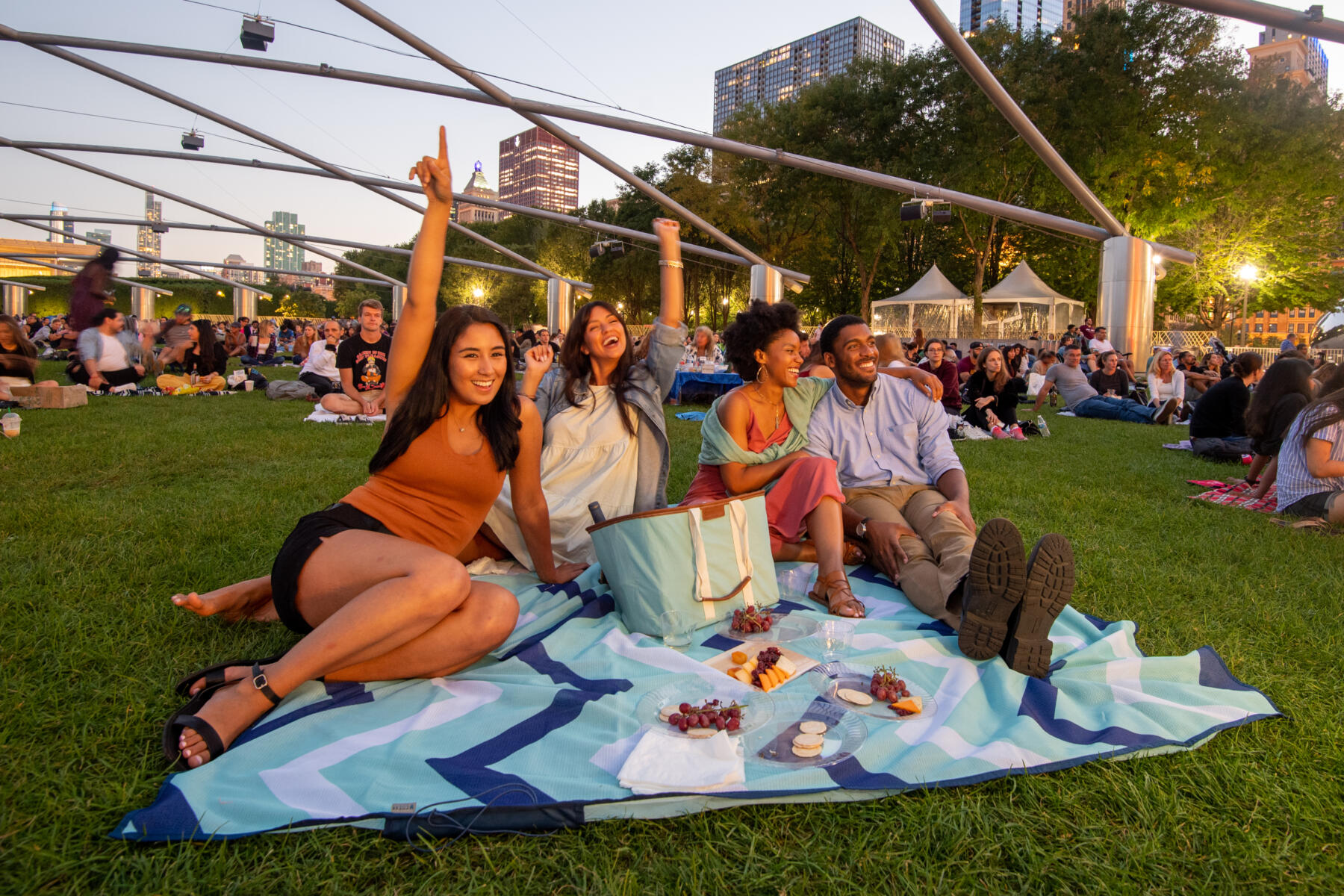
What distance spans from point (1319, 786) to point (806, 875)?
163 centimetres

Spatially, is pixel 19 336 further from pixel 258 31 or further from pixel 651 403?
pixel 651 403

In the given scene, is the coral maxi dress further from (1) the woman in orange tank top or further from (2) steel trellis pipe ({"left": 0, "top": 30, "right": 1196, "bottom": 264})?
(2) steel trellis pipe ({"left": 0, "top": 30, "right": 1196, "bottom": 264})

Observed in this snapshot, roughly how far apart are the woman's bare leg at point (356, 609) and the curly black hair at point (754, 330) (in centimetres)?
243

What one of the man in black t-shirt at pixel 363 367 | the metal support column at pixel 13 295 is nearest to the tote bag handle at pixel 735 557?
the man in black t-shirt at pixel 363 367

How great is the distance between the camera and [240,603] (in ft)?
11.1

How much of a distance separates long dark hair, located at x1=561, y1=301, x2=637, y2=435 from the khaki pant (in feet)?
4.68

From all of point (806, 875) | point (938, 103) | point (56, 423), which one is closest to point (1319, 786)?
point (806, 875)

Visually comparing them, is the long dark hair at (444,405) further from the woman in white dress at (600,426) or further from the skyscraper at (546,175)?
the skyscraper at (546,175)

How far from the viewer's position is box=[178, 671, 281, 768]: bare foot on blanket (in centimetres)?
238

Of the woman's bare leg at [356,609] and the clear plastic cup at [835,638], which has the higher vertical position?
the woman's bare leg at [356,609]

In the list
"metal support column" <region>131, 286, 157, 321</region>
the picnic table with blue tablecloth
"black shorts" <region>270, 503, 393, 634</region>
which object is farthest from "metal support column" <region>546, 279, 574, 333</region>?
"black shorts" <region>270, 503, 393, 634</region>

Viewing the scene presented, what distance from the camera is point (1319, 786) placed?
7.75 ft

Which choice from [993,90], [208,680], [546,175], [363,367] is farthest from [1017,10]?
[208,680]

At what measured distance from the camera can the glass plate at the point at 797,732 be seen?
2428 mm
